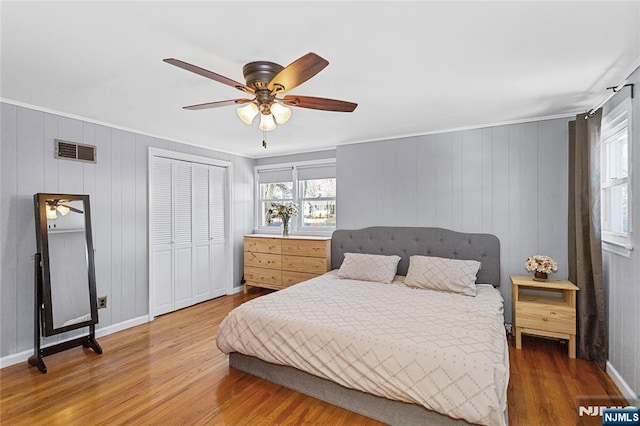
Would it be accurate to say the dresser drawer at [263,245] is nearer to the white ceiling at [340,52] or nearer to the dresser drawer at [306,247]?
the dresser drawer at [306,247]

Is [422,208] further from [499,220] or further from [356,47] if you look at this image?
[356,47]

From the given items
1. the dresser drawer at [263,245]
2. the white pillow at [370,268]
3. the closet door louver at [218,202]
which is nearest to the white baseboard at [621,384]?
the white pillow at [370,268]

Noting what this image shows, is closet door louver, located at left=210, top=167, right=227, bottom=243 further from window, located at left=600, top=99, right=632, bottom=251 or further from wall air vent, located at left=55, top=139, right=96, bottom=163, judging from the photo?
window, located at left=600, top=99, right=632, bottom=251

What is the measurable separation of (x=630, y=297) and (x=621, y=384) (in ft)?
2.25

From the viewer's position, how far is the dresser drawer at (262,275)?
4992mm

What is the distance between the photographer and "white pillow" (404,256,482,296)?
3262 millimetres

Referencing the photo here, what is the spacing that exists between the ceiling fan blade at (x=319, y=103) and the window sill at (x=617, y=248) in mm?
2274

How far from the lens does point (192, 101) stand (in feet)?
9.46

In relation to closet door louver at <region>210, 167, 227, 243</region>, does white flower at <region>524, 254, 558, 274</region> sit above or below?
below

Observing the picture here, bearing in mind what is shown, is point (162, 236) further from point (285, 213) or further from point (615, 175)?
point (615, 175)

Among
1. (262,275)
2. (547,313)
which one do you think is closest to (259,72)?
(547,313)

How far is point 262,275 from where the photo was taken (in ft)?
16.9

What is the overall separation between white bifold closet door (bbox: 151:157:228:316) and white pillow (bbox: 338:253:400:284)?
2.25m

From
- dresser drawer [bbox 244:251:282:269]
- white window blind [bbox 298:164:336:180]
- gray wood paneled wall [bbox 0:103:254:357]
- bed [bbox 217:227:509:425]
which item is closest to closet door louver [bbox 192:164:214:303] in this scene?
gray wood paneled wall [bbox 0:103:254:357]
